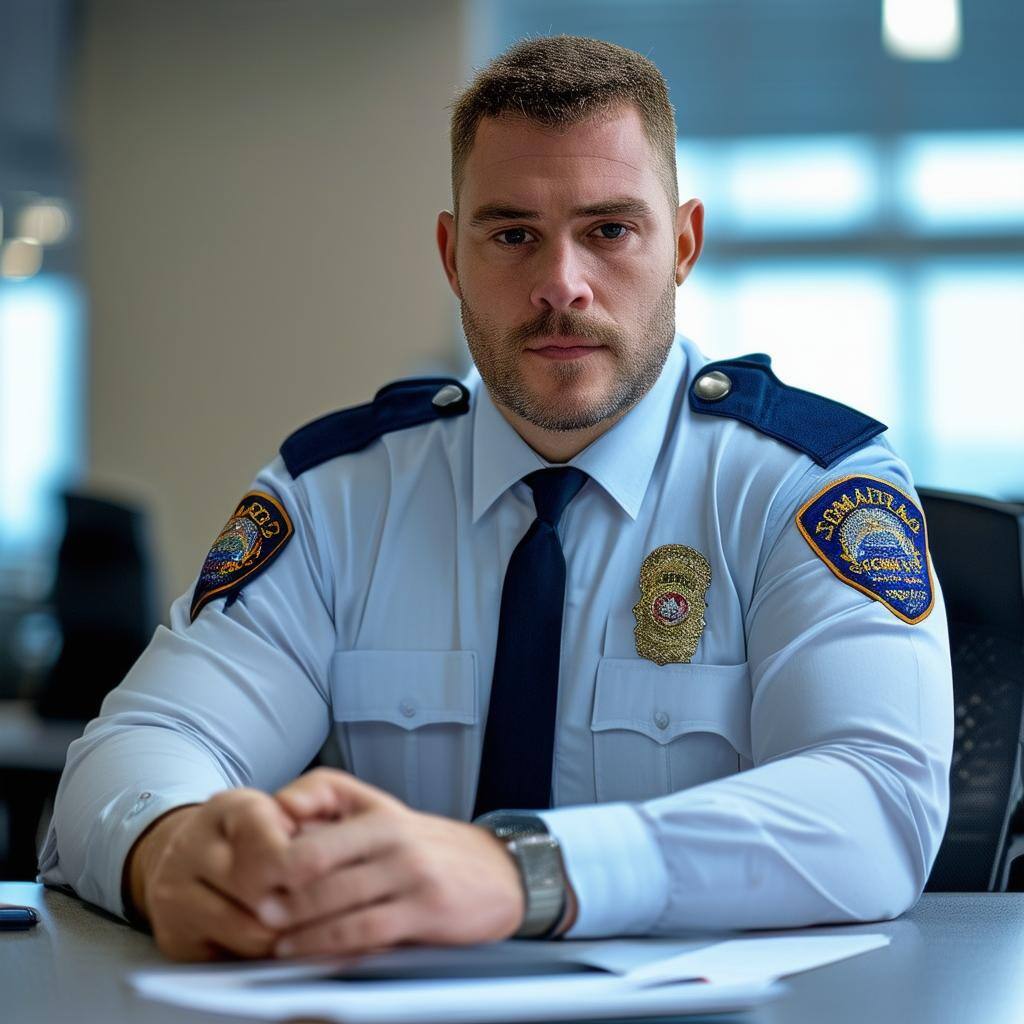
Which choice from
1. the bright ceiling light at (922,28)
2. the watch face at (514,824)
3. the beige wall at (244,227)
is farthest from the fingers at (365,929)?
the bright ceiling light at (922,28)

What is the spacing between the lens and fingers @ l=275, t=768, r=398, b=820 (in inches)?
35.6

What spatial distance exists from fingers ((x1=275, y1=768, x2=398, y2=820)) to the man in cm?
23

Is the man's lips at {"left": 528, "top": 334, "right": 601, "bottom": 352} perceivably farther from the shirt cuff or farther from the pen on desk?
the pen on desk

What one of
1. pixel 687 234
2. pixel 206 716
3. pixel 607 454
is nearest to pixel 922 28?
pixel 687 234

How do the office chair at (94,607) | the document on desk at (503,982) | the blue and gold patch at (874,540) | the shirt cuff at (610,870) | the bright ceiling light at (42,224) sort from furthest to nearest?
the bright ceiling light at (42,224)
the office chair at (94,607)
the blue and gold patch at (874,540)
the shirt cuff at (610,870)
the document on desk at (503,982)

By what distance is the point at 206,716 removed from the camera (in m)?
1.33

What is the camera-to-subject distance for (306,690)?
1.44 m

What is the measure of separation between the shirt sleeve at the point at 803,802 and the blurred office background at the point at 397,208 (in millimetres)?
4359

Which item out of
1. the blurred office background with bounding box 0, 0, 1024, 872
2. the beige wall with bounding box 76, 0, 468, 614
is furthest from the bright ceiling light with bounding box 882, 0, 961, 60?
the beige wall with bounding box 76, 0, 468, 614

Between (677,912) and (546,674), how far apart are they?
41 cm

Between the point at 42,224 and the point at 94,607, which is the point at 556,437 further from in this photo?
the point at 42,224

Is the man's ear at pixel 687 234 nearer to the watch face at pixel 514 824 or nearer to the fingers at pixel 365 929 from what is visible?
the watch face at pixel 514 824

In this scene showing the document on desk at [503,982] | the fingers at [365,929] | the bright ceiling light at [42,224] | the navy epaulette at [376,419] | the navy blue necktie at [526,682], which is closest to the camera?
the document on desk at [503,982]

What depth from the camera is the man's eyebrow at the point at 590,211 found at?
1.41 metres
